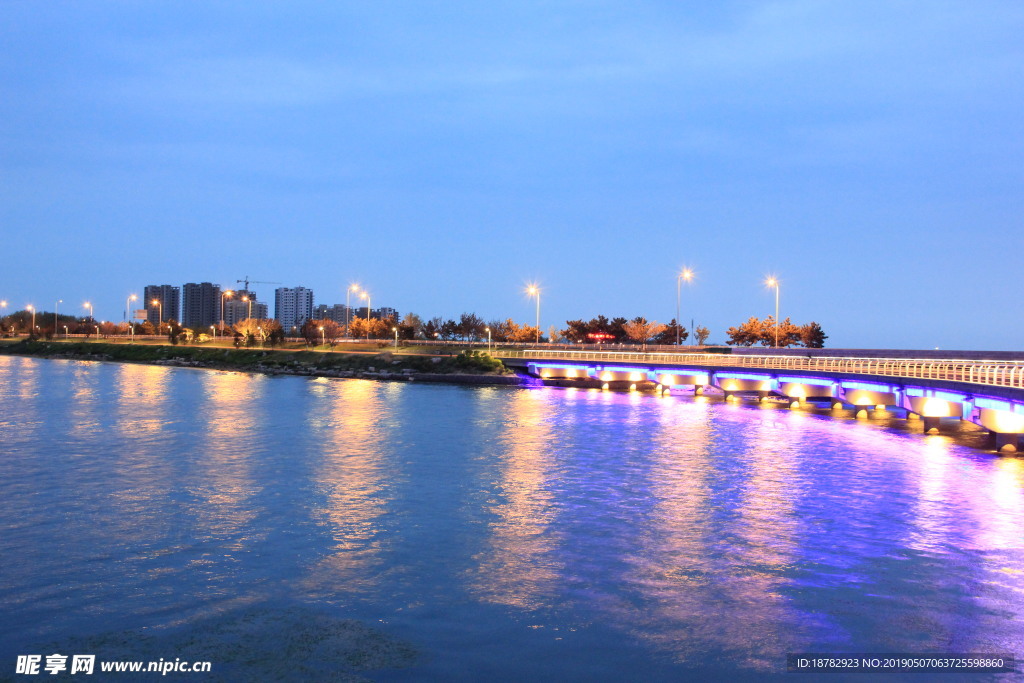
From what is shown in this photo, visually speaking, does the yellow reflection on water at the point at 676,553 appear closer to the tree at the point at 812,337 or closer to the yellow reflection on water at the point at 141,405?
the yellow reflection on water at the point at 141,405

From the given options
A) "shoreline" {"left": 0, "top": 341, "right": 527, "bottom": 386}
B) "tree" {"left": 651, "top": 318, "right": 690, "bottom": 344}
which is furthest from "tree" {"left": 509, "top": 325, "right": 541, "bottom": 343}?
"shoreline" {"left": 0, "top": 341, "right": 527, "bottom": 386}

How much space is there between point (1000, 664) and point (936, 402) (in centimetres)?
3558

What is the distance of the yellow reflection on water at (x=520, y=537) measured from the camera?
14602mm

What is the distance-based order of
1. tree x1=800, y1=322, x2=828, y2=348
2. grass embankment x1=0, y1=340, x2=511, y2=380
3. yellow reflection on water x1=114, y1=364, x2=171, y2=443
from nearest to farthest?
yellow reflection on water x1=114, y1=364, x2=171, y2=443 → grass embankment x1=0, y1=340, x2=511, y2=380 → tree x1=800, y1=322, x2=828, y2=348

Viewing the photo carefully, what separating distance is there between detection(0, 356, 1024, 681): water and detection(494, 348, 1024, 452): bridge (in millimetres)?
2883

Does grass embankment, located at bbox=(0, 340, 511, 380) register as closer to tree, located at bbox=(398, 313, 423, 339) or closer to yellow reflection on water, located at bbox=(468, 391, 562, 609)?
tree, located at bbox=(398, 313, 423, 339)

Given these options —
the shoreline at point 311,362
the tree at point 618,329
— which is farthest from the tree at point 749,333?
the shoreline at point 311,362

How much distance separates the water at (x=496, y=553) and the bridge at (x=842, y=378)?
288 centimetres

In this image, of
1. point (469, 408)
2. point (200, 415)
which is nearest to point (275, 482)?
point (200, 415)

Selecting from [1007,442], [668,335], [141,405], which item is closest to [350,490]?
[1007,442]

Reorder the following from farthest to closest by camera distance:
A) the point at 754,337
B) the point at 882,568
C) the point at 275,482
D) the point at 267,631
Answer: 1. the point at 754,337
2. the point at 275,482
3. the point at 882,568
4. the point at 267,631

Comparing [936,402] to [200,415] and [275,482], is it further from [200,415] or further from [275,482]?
[200,415]

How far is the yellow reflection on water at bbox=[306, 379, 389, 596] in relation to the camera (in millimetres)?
15498

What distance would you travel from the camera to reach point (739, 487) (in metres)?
26.6
